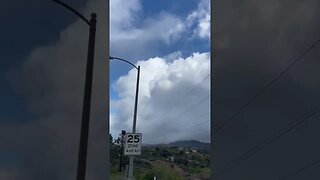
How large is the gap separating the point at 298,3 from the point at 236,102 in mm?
6473

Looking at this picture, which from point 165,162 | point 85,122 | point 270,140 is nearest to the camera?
point 85,122

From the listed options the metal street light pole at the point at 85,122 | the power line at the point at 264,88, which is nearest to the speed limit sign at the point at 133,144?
the power line at the point at 264,88

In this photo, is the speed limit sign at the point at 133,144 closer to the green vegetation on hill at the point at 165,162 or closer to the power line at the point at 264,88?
the power line at the point at 264,88

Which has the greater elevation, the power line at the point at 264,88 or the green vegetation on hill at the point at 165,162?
the green vegetation on hill at the point at 165,162

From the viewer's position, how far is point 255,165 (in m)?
19.2

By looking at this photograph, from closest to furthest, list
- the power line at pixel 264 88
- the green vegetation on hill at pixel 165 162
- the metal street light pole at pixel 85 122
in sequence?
the metal street light pole at pixel 85 122
the power line at pixel 264 88
the green vegetation on hill at pixel 165 162

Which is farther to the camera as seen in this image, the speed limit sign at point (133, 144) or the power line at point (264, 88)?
the speed limit sign at point (133, 144)

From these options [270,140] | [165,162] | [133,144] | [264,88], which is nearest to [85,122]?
[270,140]

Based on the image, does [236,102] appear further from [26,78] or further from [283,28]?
[26,78]

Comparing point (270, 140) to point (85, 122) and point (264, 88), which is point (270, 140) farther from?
point (85, 122)

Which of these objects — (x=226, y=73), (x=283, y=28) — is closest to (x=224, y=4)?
(x=226, y=73)

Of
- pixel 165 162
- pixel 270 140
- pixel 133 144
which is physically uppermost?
pixel 165 162

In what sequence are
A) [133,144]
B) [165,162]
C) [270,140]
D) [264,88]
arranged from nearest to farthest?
[270,140]
[264,88]
[133,144]
[165,162]

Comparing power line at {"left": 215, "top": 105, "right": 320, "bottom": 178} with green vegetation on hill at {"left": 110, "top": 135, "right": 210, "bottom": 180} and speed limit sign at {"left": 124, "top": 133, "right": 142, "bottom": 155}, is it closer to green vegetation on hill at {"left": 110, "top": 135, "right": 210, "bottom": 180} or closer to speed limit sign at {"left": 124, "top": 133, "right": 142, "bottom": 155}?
speed limit sign at {"left": 124, "top": 133, "right": 142, "bottom": 155}
